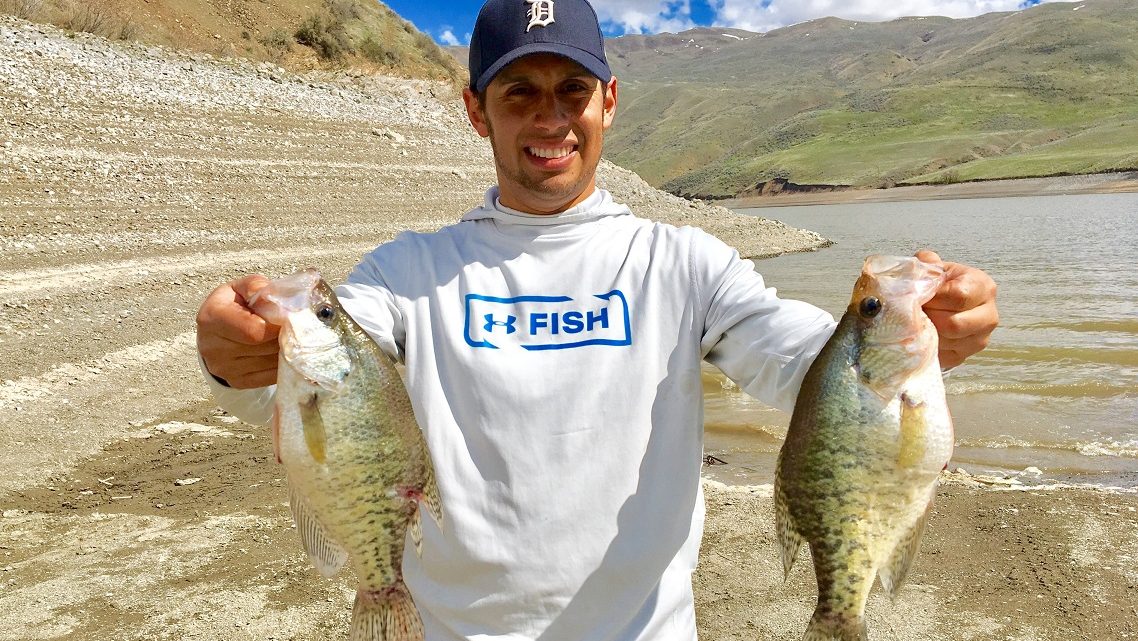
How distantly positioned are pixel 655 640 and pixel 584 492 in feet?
1.58

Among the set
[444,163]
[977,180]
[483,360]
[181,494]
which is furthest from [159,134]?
[977,180]

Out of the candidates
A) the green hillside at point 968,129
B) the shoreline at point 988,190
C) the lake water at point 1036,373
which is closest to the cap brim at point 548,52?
the lake water at point 1036,373

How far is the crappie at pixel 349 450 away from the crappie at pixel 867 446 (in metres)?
1.01

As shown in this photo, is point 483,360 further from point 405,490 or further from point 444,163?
point 444,163

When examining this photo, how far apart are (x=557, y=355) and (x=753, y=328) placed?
0.56 meters

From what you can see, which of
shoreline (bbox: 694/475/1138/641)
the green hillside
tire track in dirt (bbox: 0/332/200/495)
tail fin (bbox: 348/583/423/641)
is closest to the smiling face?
tail fin (bbox: 348/583/423/641)

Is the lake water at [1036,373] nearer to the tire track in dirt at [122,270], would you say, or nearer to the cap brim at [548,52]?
the cap brim at [548,52]

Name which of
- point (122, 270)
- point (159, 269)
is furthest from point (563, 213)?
point (159, 269)

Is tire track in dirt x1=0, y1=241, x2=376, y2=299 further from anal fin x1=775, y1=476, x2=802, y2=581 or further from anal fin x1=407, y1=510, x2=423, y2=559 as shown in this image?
anal fin x1=775, y1=476, x2=802, y2=581

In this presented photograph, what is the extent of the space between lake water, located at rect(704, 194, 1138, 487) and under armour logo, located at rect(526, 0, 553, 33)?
5.87 meters

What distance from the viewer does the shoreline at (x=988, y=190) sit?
58719 millimetres

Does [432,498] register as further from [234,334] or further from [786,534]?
[786,534]

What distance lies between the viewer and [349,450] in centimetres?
208

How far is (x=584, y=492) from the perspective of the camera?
7.38ft
